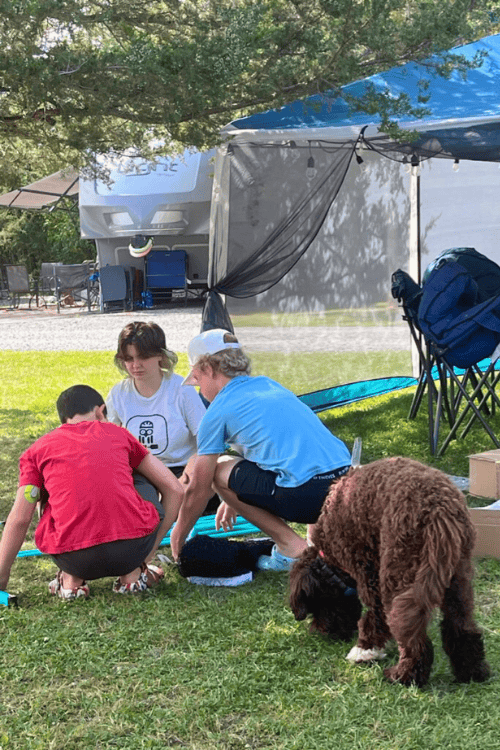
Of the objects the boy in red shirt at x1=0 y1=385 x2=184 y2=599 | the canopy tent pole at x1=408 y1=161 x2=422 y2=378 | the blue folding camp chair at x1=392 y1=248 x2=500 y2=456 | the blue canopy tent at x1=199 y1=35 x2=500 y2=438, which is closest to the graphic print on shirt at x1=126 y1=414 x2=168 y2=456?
the boy in red shirt at x1=0 y1=385 x2=184 y2=599

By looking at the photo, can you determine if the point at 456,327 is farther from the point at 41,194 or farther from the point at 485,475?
the point at 41,194

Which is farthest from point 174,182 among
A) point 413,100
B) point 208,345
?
point 208,345

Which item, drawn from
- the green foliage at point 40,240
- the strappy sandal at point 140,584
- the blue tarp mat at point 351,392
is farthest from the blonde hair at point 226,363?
the green foliage at point 40,240

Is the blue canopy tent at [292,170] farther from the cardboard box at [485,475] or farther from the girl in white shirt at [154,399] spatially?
the cardboard box at [485,475]

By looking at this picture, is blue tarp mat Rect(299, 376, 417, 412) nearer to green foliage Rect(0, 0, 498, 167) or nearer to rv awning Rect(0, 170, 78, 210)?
green foliage Rect(0, 0, 498, 167)

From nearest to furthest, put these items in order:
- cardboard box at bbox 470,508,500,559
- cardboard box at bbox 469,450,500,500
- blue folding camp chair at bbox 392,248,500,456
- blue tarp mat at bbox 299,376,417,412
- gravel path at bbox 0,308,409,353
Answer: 1. cardboard box at bbox 470,508,500,559
2. cardboard box at bbox 469,450,500,500
3. blue folding camp chair at bbox 392,248,500,456
4. gravel path at bbox 0,308,409,353
5. blue tarp mat at bbox 299,376,417,412

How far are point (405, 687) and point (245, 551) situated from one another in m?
1.17

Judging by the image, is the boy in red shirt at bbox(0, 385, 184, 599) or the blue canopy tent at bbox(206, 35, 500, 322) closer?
the boy in red shirt at bbox(0, 385, 184, 599)

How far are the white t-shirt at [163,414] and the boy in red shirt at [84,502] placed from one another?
0.62 m

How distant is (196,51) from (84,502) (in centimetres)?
214

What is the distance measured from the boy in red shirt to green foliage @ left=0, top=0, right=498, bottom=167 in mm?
1597

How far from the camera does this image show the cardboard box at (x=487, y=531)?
3621mm

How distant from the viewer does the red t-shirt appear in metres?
3.15

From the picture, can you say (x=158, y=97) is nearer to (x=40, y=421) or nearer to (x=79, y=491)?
(x=79, y=491)
